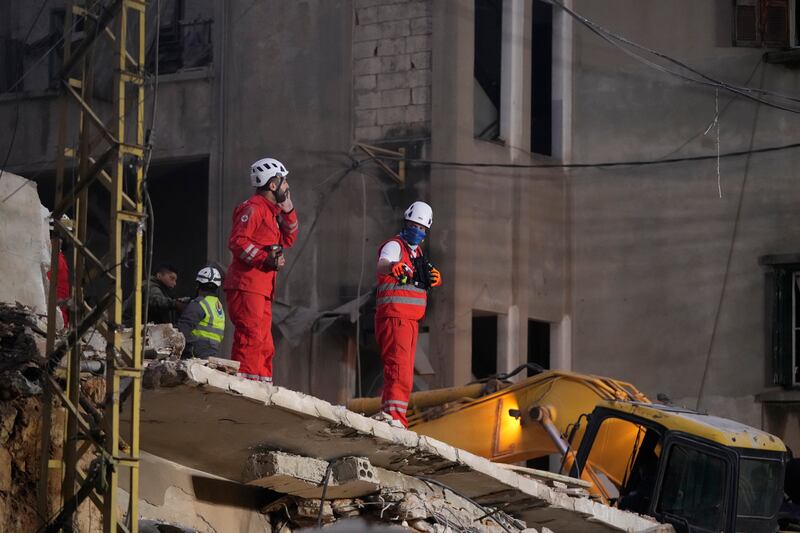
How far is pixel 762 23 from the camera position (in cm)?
1978

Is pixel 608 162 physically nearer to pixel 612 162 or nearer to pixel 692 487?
pixel 612 162

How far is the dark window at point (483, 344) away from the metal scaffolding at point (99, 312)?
11028 millimetres

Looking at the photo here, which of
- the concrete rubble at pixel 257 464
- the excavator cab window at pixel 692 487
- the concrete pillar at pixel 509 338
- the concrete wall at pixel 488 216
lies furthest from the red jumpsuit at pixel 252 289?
the concrete pillar at pixel 509 338

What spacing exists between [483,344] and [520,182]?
7.91 ft

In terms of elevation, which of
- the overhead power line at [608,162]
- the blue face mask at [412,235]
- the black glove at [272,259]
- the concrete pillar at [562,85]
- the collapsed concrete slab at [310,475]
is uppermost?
the concrete pillar at [562,85]

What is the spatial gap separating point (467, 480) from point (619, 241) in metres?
8.51

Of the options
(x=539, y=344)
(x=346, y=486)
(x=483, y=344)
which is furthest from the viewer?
(x=539, y=344)

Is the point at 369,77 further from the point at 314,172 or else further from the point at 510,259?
the point at 510,259

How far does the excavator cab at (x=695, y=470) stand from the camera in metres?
13.1

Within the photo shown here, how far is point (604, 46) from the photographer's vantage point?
2055 cm

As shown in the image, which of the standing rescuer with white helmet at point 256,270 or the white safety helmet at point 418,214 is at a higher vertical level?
the white safety helmet at point 418,214

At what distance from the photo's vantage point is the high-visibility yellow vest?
13.5 meters

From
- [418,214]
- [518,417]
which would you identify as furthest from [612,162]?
[418,214]

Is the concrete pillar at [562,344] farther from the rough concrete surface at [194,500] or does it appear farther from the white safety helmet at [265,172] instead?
the rough concrete surface at [194,500]
